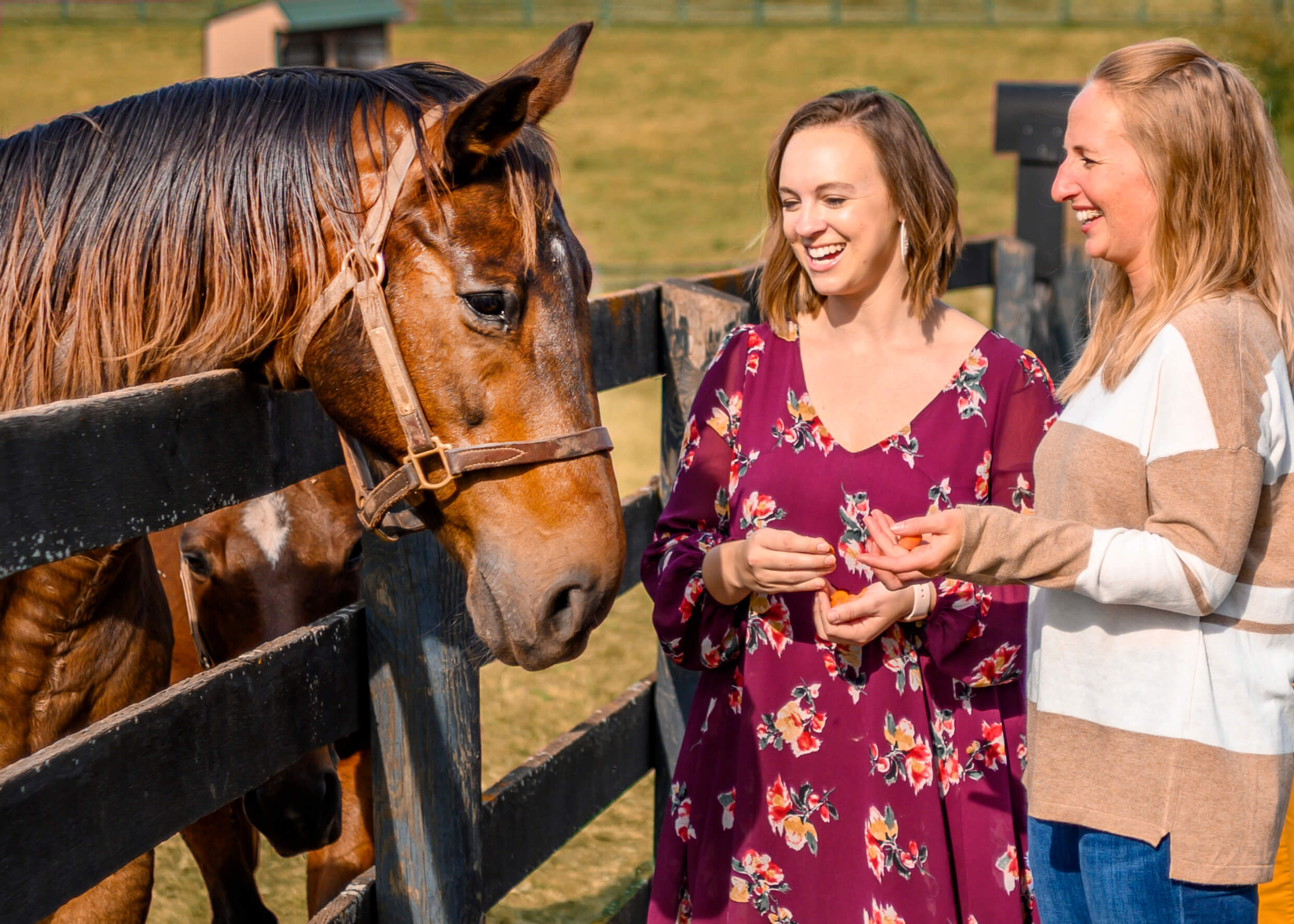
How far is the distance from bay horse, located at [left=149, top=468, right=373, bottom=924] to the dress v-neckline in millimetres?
1120

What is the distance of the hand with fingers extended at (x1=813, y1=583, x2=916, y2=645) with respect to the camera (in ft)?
5.96

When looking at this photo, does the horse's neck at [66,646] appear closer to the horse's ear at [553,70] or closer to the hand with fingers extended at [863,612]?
the horse's ear at [553,70]

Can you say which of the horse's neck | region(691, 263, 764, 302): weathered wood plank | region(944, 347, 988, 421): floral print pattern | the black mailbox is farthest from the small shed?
region(944, 347, 988, 421): floral print pattern

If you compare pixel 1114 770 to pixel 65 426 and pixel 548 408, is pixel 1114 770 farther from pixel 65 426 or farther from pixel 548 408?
pixel 65 426

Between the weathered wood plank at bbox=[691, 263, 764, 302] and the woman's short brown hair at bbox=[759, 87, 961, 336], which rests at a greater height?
the woman's short brown hair at bbox=[759, 87, 961, 336]

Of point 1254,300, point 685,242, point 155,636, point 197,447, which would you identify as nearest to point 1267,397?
point 1254,300

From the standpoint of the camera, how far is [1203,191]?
1.64 meters

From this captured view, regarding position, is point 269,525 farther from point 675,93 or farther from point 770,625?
point 675,93

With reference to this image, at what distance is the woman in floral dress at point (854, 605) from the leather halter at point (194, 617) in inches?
42.6

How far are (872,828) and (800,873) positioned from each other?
0.14 m

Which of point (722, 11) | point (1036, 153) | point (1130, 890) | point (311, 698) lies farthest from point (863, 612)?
point (722, 11)

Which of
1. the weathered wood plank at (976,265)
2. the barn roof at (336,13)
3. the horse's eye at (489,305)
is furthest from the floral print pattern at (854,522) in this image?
the barn roof at (336,13)

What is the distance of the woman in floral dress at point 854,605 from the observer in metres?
1.90

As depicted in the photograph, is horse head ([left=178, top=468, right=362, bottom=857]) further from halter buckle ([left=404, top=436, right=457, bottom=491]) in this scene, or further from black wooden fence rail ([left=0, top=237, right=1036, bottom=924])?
halter buckle ([left=404, top=436, right=457, bottom=491])
